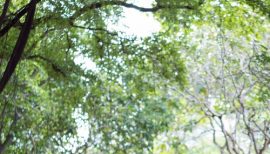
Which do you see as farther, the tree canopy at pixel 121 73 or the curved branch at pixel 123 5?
the tree canopy at pixel 121 73

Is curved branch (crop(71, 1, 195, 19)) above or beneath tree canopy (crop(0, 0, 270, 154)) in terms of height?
above

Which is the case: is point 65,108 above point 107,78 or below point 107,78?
below

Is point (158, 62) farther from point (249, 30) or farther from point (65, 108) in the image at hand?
point (65, 108)

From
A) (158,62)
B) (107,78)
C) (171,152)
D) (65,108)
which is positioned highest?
(158,62)

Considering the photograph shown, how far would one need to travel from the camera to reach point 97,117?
5.56 m

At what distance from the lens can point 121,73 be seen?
16.3 feet

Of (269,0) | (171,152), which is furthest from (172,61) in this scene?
(171,152)

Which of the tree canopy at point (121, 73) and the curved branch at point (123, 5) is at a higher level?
the curved branch at point (123, 5)

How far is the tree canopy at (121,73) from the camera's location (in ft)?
12.3

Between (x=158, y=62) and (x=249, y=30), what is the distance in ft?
3.11

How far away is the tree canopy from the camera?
3.76 m

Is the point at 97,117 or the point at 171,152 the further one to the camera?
the point at 171,152

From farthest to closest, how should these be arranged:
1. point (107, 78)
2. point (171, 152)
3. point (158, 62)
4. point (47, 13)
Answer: point (171, 152), point (107, 78), point (158, 62), point (47, 13)

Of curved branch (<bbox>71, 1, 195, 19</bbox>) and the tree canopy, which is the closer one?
curved branch (<bbox>71, 1, 195, 19</bbox>)
